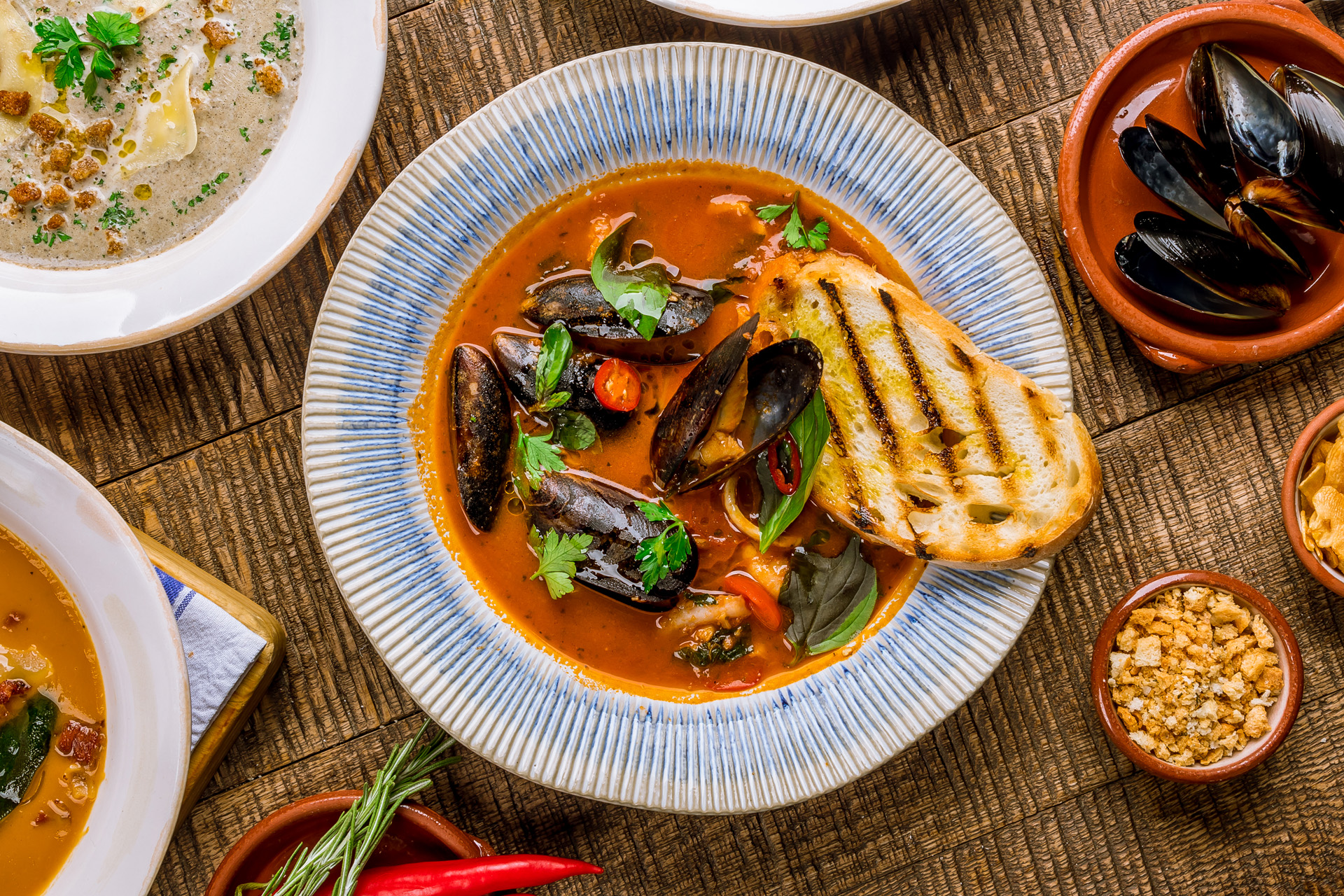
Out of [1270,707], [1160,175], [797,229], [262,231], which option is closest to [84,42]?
[262,231]

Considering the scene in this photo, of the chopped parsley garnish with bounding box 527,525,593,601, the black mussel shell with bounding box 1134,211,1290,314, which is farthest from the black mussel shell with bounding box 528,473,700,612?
the black mussel shell with bounding box 1134,211,1290,314

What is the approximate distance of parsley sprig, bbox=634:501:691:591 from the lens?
2.12m

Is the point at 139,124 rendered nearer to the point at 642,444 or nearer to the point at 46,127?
the point at 46,127

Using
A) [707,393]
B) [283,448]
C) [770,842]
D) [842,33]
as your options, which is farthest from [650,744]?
[842,33]

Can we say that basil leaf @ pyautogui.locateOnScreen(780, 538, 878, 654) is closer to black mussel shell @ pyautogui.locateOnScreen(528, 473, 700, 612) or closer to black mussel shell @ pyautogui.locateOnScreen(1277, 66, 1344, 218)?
black mussel shell @ pyautogui.locateOnScreen(528, 473, 700, 612)

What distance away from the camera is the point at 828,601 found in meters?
2.20

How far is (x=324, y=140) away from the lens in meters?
2.04

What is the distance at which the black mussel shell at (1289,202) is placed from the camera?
81.7 inches

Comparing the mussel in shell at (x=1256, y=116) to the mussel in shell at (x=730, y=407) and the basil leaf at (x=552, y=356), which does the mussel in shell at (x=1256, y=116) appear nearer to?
the mussel in shell at (x=730, y=407)

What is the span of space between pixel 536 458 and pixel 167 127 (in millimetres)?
1307

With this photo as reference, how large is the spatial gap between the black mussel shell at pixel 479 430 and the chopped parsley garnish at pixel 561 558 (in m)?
0.19

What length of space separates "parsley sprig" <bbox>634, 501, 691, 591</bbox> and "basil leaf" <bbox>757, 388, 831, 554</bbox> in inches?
8.7

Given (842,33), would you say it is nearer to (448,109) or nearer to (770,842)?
(448,109)

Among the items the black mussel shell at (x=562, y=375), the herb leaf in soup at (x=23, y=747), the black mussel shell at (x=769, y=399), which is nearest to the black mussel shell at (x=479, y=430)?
the black mussel shell at (x=562, y=375)
